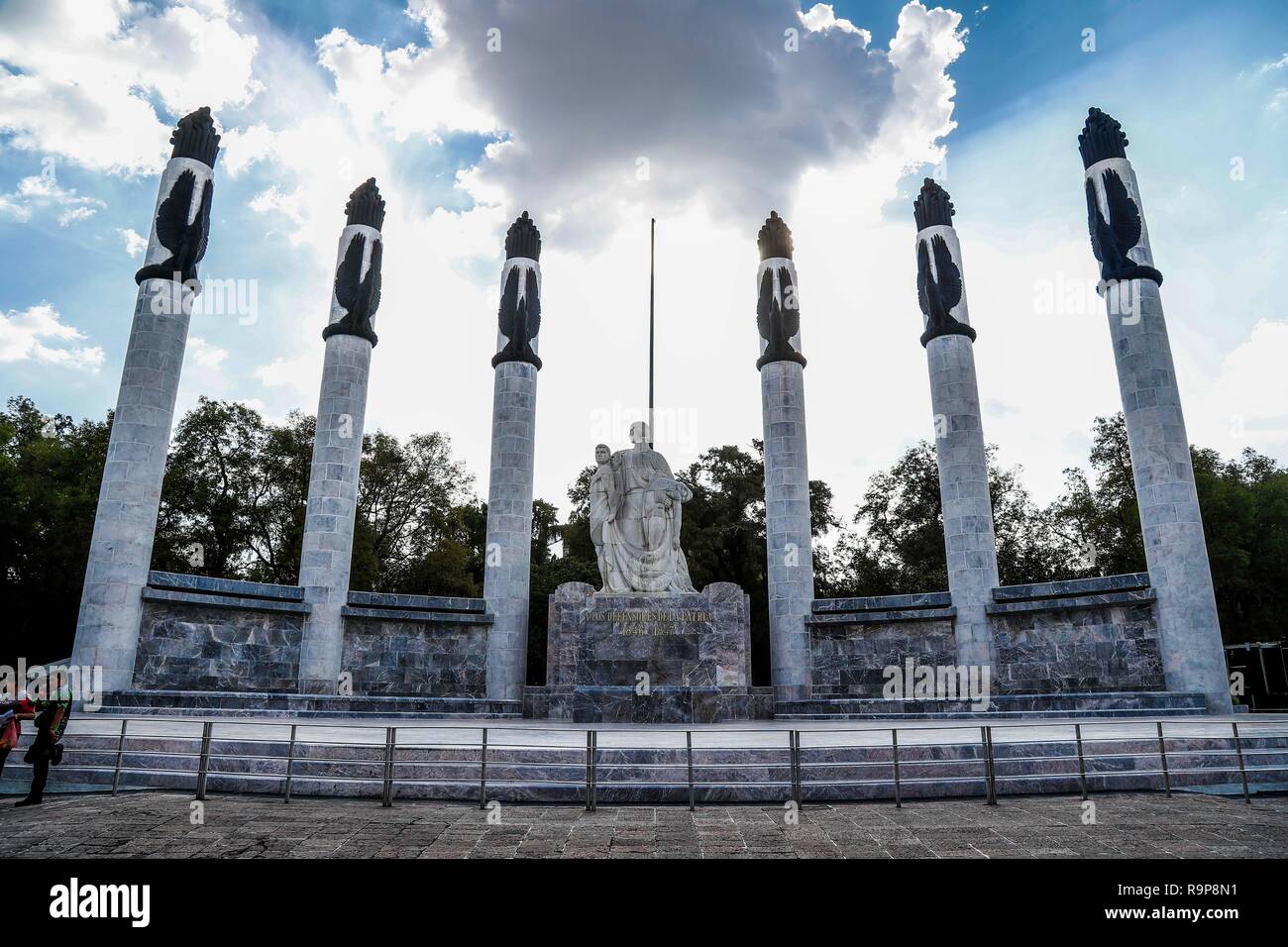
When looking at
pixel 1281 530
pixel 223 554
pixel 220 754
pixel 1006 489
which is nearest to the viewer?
pixel 220 754

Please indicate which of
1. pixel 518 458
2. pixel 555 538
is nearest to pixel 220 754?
pixel 518 458

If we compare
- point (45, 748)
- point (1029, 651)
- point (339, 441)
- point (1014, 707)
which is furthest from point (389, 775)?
point (1029, 651)

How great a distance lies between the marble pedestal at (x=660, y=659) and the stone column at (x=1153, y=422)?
950 cm

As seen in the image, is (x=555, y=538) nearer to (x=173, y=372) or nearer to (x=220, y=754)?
(x=173, y=372)

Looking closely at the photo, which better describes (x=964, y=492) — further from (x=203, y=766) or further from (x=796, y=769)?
(x=203, y=766)

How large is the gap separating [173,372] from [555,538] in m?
24.7

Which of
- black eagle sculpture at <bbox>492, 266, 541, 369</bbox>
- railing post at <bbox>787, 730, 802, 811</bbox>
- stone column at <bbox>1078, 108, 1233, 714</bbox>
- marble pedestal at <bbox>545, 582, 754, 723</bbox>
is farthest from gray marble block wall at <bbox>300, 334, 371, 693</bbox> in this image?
stone column at <bbox>1078, 108, 1233, 714</bbox>

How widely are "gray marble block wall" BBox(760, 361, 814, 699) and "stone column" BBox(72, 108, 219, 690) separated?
48.7 ft

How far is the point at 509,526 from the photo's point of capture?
20859mm

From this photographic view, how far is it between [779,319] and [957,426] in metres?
5.80

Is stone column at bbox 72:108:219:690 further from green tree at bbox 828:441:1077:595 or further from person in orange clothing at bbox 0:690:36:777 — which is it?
green tree at bbox 828:441:1077:595

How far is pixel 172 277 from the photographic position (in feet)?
58.5

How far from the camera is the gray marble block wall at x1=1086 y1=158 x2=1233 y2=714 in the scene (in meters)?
15.3

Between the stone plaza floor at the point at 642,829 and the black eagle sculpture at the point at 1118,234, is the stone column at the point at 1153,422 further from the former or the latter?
the stone plaza floor at the point at 642,829
